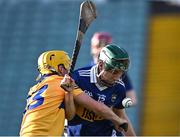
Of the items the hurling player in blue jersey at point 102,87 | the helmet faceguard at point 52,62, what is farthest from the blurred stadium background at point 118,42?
the helmet faceguard at point 52,62

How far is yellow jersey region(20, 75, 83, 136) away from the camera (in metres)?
5.87

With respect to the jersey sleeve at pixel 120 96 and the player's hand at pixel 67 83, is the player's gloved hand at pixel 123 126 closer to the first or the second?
the jersey sleeve at pixel 120 96

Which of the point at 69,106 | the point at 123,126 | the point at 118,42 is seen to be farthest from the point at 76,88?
the point at 118,42

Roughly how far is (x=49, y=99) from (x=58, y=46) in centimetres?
979

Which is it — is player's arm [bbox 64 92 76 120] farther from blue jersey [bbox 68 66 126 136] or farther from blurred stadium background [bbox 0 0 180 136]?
blurred stadium background [bbox 0 0 180 136]

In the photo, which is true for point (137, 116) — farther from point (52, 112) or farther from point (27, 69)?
point (52, 112)

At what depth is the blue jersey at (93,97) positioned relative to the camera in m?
6.51

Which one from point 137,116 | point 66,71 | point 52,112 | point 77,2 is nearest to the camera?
point 52,112

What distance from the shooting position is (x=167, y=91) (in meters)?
14.5

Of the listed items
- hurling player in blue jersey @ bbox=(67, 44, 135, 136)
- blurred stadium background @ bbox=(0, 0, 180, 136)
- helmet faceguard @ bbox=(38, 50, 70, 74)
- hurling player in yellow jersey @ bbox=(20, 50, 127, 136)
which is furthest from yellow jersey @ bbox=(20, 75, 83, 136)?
blurred stadium background @ bbox=(0, 0, 180, 136)

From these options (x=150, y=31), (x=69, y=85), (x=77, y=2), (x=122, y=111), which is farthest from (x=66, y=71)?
(x=77, y=2)

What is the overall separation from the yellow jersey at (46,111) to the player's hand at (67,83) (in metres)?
0.10

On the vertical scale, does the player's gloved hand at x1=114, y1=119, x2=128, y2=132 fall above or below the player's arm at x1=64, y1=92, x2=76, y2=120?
below

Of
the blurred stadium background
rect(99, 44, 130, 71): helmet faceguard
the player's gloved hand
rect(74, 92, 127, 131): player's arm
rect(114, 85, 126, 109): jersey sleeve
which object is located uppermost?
the blurred stadium background
